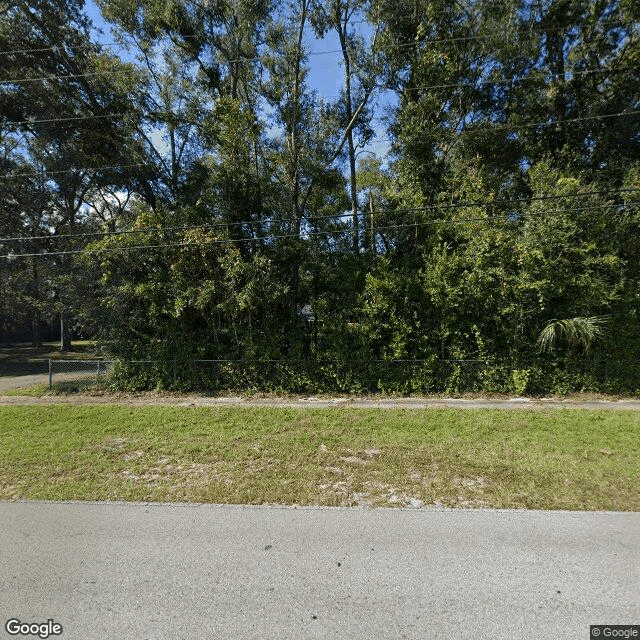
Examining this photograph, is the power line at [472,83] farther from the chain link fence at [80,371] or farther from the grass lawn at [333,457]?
the grass lawn at [333,457]

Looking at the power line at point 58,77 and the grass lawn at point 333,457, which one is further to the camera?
the power line at point 58,77

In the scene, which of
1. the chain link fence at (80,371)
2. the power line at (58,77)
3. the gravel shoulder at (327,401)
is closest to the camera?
the gravel shoulder at (327,401)

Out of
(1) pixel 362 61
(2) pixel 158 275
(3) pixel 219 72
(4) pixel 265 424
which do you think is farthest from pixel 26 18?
(4) pixel 265 424

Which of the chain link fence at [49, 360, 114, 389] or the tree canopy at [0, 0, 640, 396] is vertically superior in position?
the tree canopy at [0, 0, 640, 396]

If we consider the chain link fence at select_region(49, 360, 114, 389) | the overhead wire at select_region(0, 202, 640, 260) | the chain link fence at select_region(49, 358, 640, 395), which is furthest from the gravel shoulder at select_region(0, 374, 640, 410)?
the overhead wire at select_region(0, 202, 640, 260)

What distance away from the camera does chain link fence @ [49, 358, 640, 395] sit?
809 centimetres

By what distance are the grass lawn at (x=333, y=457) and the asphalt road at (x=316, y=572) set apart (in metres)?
0.35

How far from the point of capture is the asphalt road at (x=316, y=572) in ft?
6.87

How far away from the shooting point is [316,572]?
8.30 feet

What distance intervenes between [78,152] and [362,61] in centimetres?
925

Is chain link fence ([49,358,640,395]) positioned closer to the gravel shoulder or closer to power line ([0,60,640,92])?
the gravel shoulder

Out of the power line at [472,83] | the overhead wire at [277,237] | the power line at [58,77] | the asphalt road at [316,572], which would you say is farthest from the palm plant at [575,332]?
the power line at [58,77]

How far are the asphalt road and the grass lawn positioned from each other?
1.15 ft

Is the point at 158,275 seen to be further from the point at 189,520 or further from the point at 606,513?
the point at 606,513
